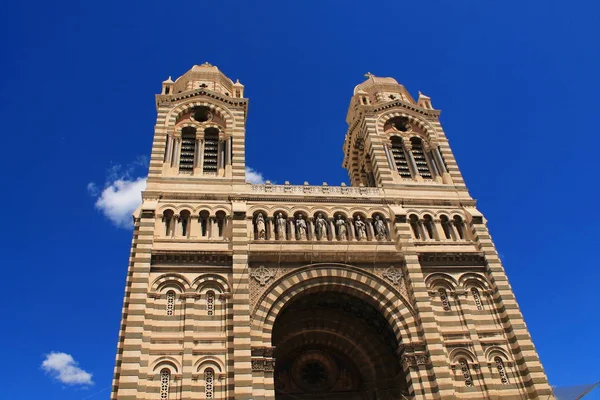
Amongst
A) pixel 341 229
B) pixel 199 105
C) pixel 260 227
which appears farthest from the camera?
pixel 199 105

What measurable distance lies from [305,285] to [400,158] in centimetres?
1128

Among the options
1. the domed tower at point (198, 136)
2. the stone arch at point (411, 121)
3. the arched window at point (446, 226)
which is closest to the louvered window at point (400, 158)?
the stone arch at point (411, 121)

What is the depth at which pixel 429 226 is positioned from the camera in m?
25.7

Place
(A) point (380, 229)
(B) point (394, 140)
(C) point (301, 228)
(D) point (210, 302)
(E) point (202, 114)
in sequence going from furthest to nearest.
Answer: (B) point (394, 140) → (E) point (202, 114) → (A) point (380, 229) → (C) point (301, 228) → (D) point (210, 302)

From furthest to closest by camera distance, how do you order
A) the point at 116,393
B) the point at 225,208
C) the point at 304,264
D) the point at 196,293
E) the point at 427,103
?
the point at 427,103
the point at 225,208
the point at 304,264
the point at 196,293
the point at 116,393

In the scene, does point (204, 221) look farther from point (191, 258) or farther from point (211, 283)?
point (211, 283)

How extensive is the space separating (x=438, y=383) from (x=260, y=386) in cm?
711

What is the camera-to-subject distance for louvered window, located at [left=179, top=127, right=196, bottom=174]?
2694cm

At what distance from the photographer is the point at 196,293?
2122 cm

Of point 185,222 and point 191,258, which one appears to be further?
point 185,222

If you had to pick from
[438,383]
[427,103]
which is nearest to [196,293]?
[438,383]

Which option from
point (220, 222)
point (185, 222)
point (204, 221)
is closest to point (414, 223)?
point (220, 222)

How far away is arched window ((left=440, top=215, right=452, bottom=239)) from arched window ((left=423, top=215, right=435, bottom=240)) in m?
0.61

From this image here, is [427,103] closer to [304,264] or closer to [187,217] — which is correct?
[304,264]
